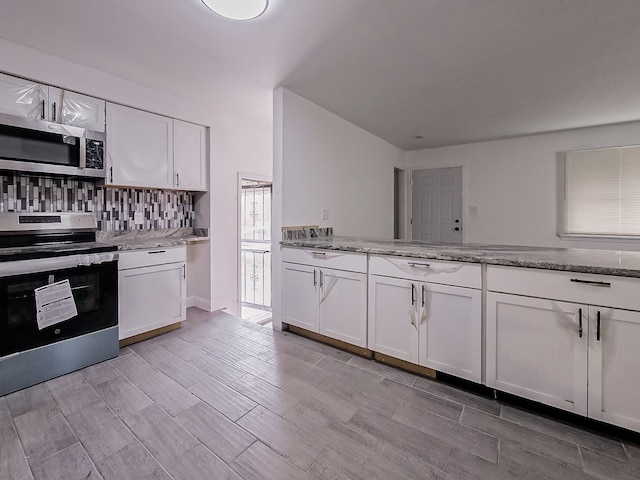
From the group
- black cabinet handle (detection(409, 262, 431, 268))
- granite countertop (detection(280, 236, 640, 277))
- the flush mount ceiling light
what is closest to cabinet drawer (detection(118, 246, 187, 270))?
granite countertop (detection(280, 236, 640, 277))

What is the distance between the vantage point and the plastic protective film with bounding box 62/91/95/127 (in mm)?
2455

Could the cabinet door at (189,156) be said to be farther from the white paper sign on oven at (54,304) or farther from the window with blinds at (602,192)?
the window with blinds at (602,192)

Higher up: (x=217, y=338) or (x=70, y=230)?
(x=70, y=230)

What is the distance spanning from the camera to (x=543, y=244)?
447 cm

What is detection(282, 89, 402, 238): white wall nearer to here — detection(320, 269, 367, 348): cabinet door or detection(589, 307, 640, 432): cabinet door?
detection(320, 269, 367, 348): cabinet door

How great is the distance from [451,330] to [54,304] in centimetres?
272

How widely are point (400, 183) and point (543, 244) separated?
8.19 feet

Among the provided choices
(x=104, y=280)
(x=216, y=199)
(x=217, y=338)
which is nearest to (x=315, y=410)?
(x=217, y=338)

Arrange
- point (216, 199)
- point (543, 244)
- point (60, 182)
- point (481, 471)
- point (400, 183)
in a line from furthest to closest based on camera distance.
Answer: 1. point (400, 183)
2. point (543, 244)
3. point (216, 199)
4. point (60, 182)
5. point (481, 471)

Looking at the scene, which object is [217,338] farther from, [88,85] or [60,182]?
[88,85]

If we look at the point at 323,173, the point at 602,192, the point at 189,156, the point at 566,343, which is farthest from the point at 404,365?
the point at 602,192

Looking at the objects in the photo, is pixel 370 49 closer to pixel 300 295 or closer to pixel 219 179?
pixel 300 295

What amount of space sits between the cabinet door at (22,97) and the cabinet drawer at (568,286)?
3.48m

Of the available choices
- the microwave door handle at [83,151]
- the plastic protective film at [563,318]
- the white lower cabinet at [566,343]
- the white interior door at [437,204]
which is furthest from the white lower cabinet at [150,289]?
the white interior door at [437,204]
